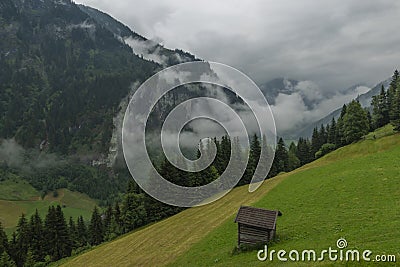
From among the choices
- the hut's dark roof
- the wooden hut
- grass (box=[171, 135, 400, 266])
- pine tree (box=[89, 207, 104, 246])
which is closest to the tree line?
pine tree (box=[89, 207, 104, 246])

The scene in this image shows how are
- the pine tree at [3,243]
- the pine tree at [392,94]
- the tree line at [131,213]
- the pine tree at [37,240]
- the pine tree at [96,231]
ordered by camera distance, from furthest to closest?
the pine tree at [96,231]
the pine tree at [392,94]
the pine tree at [37,240]
the pine tree at [3,243]
the tree line at [131,213]

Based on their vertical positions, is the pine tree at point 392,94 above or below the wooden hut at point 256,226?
above

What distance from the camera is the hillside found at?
26564mm

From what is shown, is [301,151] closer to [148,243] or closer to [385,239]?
[148,243]

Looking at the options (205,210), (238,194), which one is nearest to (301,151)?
(238,194)

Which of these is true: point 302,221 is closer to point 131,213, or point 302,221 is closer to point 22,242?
point 131,213

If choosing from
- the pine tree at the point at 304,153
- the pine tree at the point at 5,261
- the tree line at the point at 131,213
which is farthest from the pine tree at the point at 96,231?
the pine tree at the point at 304,153

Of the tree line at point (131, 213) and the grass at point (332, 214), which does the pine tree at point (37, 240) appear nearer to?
the tree line at point (131, 213)

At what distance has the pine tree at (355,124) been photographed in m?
85.7

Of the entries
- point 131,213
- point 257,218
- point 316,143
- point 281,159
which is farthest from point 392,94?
point 257,218

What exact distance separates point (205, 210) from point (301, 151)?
248 ft

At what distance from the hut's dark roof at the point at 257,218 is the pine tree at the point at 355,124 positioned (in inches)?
2546

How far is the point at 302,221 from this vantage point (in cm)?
3372

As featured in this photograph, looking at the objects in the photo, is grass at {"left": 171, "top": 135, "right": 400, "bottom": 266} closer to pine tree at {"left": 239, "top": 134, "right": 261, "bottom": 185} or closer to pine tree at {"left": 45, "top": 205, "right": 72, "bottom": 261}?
pine tree at {"left": 239, "top": 134, "right": 261, "bottom": 185}
